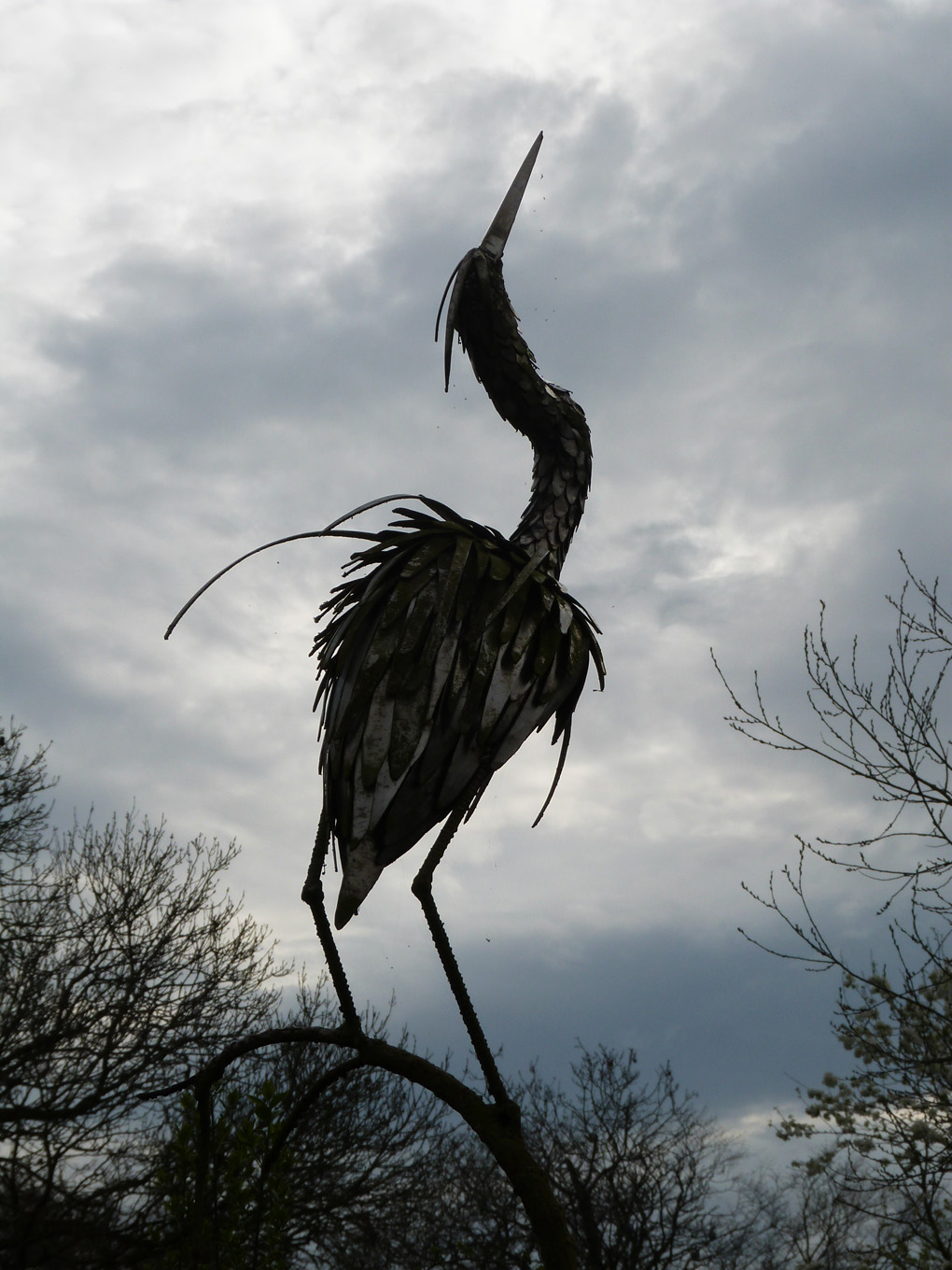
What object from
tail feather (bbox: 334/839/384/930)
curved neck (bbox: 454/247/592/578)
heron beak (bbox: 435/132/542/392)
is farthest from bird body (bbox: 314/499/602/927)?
heron beak (bbox: 435/132/542/392)

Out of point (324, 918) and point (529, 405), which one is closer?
point (324, 918)

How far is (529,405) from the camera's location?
14.6 ft

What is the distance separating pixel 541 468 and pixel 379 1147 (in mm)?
15656

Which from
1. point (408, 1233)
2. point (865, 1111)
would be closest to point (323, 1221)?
point (408, 1233)

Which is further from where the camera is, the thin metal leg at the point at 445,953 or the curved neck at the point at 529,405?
the curved neck at the point at 529,405

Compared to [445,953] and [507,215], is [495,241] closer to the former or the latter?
[507,215]

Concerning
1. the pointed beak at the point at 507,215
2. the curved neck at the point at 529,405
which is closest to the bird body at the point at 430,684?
the curved neck at the point at 529,405

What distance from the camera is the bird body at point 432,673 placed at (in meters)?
3.47

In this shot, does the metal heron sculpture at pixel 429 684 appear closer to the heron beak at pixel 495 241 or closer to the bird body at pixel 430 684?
the bird body at pixel 430 684

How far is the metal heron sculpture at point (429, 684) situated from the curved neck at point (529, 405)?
0.21 meters

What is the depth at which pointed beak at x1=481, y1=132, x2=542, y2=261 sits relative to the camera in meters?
4.50

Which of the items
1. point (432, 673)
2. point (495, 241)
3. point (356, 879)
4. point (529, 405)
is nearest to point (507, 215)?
point (495, 241)

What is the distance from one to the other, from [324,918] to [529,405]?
2.23 meters

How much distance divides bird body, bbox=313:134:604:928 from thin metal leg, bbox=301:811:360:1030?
58 mm
